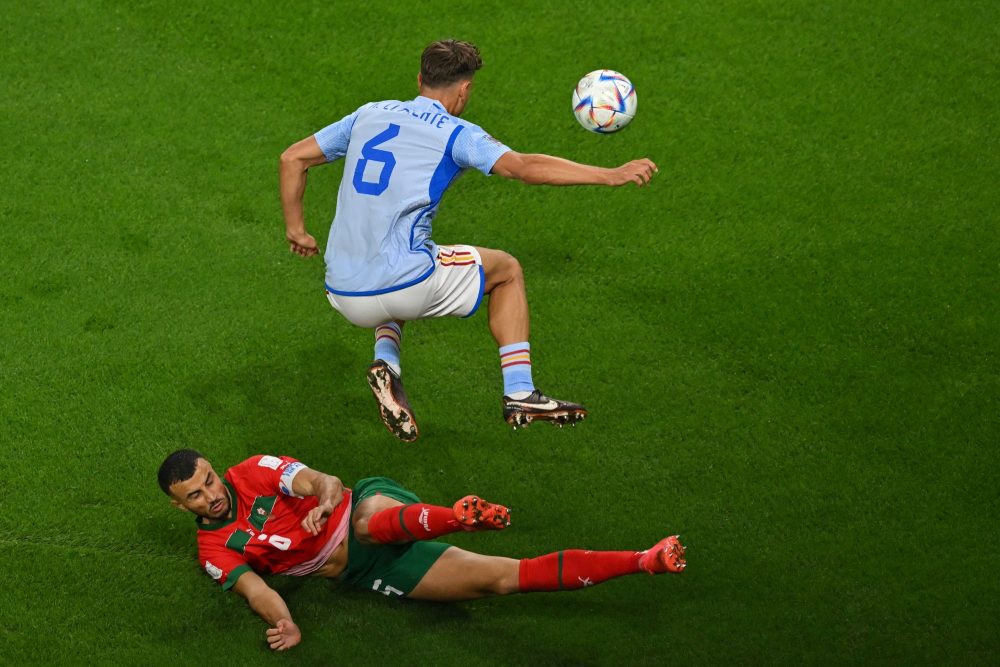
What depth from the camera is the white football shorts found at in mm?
5129

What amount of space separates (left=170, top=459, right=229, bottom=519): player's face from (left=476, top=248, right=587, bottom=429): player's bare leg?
4.34 ft

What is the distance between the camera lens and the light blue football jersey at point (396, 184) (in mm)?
4965

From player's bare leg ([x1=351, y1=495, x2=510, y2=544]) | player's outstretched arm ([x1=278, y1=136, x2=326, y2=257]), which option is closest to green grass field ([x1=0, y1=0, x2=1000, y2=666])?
player's bare leg ([x1=351, y1=495, x2=510, y2=544])

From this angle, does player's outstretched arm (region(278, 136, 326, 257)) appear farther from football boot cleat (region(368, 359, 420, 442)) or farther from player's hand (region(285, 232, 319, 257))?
football boot cleat (region(368, 359, 420, 442))

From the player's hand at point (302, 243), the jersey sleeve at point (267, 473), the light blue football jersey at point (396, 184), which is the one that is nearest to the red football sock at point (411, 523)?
the jersey sleeve at point (267, 473)

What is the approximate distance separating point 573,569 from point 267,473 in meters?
1.43

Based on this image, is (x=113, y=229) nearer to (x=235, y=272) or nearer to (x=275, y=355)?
(x=235, y=272)

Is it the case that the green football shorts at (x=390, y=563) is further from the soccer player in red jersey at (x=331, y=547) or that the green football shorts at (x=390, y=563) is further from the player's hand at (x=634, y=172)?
the player's hand at (x=634, y=172)

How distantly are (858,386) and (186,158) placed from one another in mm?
4383

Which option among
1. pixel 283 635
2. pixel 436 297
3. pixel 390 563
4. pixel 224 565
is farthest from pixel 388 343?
pixel 283 635

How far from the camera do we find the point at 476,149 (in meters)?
4.89

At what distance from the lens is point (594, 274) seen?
278 inches

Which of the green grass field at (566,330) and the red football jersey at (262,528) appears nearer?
the red football jersey at (262,528)

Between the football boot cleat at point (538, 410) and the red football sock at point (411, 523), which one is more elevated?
the football boot cleat at point (538, 410)
